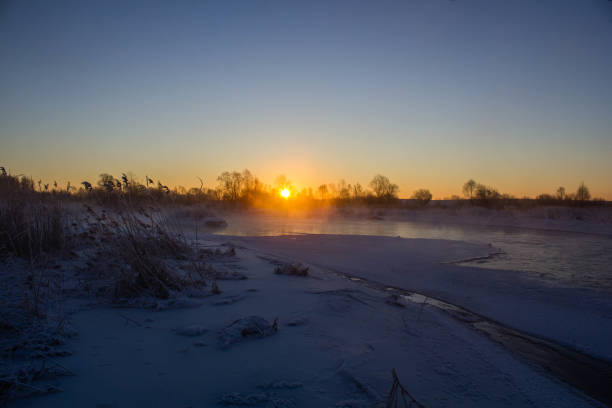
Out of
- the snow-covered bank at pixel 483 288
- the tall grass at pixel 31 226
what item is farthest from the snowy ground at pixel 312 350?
the tall grass at pixel 31 226

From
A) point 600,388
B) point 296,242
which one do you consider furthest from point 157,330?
point 296,242

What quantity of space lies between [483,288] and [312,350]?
4101 mm

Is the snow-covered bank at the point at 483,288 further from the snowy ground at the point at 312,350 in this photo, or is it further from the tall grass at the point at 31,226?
the tall grass at the point at 31,226

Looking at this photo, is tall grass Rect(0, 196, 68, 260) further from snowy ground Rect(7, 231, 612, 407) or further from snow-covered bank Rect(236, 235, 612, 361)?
snow-covered bank Rect(236, 235, 612, 361)

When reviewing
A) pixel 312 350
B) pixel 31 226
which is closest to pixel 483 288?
pixel 312 350

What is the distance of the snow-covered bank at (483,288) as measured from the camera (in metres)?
3.70

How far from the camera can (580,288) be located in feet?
17.0

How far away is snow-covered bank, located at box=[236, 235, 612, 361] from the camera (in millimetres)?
3701

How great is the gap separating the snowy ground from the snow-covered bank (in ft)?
0.11

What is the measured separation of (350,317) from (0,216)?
532 centimetres

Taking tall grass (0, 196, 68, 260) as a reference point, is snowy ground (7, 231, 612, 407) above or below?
below

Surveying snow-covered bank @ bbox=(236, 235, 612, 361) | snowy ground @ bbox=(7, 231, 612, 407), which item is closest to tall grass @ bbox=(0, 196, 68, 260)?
snowy ground @ bbox=(7, 231, 612, 407)

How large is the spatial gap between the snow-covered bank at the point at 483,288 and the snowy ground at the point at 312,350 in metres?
0.03

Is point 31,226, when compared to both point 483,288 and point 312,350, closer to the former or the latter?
point 312,350
